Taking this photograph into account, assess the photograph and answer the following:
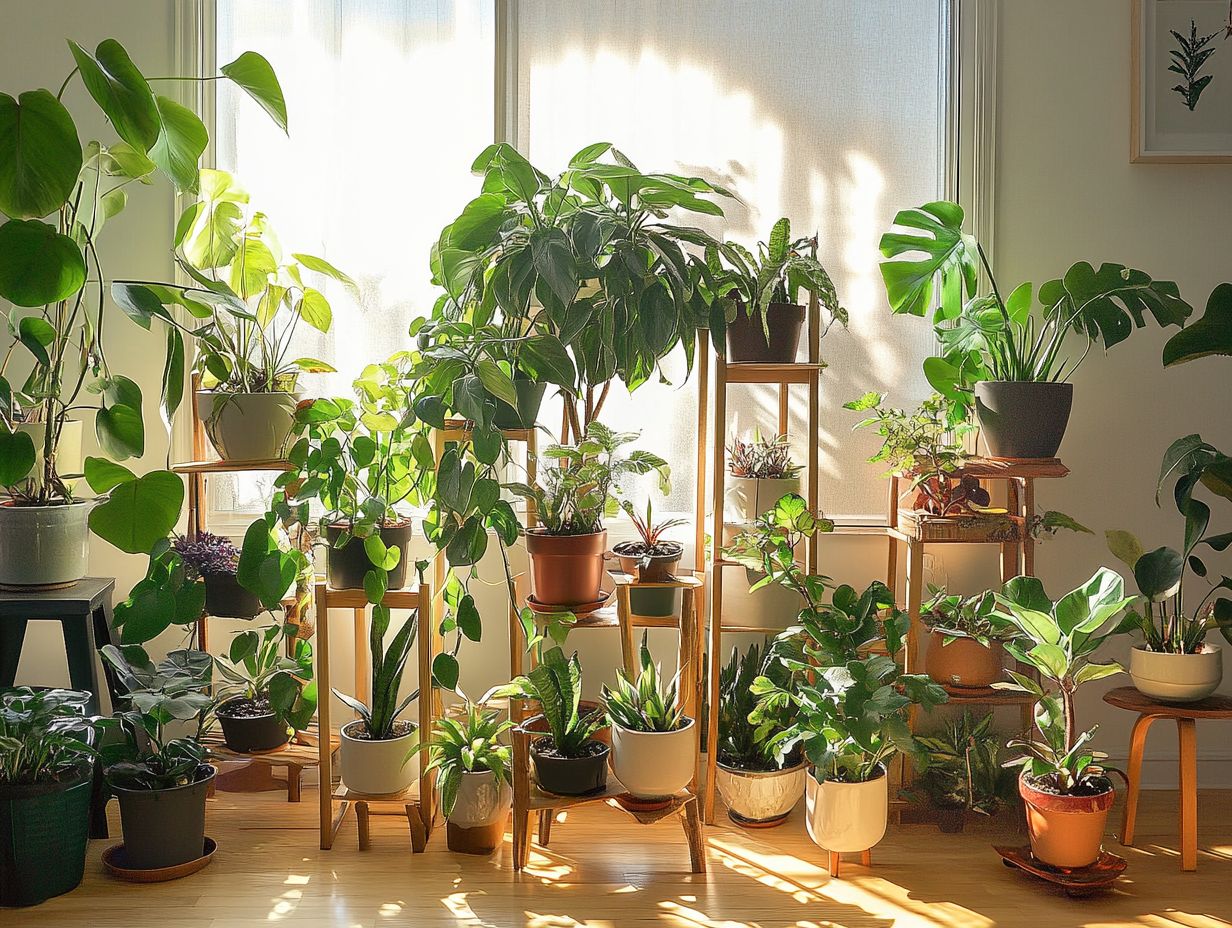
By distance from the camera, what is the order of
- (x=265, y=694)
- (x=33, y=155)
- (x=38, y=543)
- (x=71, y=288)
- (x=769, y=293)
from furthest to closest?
(x=265, y=694)
(x=769, y=293)
(x=38, y=543)
(x=71, y=288)
(x=33, y=155)

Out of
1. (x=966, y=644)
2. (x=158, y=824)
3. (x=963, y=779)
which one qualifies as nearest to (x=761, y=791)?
(x=963, y=779)

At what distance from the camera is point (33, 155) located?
1932 mm

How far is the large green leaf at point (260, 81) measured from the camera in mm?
2299

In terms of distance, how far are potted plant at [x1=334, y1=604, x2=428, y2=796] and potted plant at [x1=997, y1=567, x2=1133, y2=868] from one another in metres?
1.46

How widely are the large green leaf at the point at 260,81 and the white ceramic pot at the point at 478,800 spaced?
5.14 feet

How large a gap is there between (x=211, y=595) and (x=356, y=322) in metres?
0.90

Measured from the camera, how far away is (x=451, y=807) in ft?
8.00

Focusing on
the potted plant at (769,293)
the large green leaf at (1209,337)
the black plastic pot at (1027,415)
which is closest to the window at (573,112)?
the potted plant at (769,293)

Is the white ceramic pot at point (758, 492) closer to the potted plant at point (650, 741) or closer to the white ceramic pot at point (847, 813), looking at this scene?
the potted plant at point (650, 741)

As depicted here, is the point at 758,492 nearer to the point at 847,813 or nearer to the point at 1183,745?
the point at 847,813

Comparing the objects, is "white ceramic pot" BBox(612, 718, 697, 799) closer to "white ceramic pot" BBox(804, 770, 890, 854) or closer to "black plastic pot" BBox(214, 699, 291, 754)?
"white ceramic pot" BBox(804, 770, 890, 854)

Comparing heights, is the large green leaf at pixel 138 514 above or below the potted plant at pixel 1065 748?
above

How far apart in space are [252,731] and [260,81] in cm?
161

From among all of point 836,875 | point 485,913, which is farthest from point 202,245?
point 836,875
